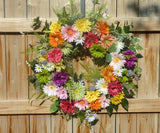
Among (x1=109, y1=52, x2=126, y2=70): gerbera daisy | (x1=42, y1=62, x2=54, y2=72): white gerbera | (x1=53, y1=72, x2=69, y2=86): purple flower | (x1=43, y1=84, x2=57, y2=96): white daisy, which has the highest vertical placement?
(x1=109, y1=52, x2=126, y2=70): gerbera daisy

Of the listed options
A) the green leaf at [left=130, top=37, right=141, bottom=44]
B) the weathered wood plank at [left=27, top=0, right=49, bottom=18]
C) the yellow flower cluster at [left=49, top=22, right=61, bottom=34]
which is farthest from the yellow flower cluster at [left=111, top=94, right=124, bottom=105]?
the weathered wood plank at [left=27, top=0, right=49, bottom=18]

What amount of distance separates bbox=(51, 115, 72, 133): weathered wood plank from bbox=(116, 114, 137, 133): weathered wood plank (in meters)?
0.42

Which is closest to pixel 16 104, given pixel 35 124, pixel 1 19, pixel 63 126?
pixel 35 124

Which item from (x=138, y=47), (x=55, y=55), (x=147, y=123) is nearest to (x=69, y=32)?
(x=55, y=55)

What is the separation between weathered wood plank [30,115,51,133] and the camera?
208 cm

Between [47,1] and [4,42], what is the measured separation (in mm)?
485

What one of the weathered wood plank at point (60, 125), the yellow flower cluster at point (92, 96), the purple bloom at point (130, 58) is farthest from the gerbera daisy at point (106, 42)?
the weathered wood plank at point (60, 125)

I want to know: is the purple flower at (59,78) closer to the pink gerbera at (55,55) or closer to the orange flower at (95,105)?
the pink gerbera at (55,55)

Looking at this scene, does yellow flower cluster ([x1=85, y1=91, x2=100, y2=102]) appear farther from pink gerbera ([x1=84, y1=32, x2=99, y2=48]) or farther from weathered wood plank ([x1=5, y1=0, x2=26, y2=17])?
weathered wood plank ([x1=5, y1=0, x2=26, y2=17])

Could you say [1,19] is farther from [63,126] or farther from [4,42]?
[63,126]

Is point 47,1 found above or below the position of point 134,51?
above

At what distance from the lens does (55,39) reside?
190 cm

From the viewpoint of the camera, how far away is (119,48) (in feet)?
6.34

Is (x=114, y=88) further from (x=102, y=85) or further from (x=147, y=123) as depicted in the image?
(x=147, y=123)
